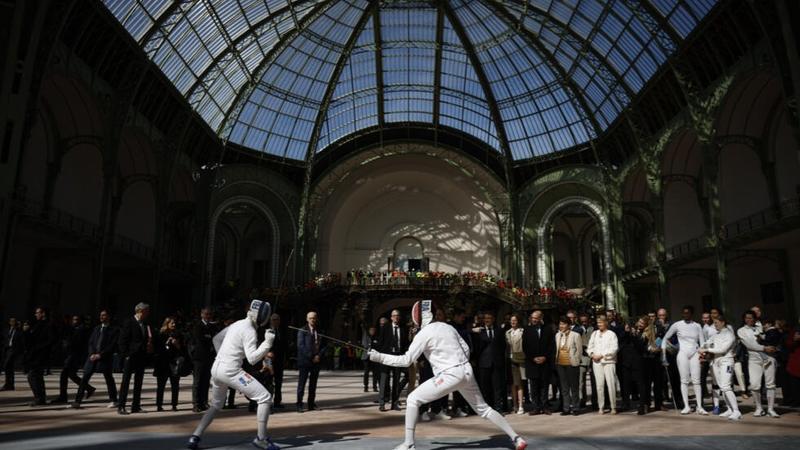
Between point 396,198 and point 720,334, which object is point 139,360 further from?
point 396,198

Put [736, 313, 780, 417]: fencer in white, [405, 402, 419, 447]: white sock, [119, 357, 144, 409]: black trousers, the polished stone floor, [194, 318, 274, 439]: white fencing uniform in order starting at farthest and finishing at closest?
[736, 313, 780, 417]: fencer in white, [119, 357, 144, 409]: black trousers, the polished stone floor, [194, 318, 274, 439]: white fencing uniform, [405, 402, 419, 447]: white sock

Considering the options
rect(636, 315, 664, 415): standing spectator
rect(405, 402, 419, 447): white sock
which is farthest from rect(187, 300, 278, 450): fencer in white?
rect(636, 315, 664, 415): standing spectator

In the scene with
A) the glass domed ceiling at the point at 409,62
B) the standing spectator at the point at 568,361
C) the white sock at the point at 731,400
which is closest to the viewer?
the white sock at the point at 731,400

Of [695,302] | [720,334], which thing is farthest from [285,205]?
[720,334]

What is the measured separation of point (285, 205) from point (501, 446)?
36.3 m

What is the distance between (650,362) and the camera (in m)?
12.8

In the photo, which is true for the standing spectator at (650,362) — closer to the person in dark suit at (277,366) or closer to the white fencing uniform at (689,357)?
the white fencing uniform at (689,357)

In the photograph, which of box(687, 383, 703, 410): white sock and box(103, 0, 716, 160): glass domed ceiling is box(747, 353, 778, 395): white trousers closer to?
box(687, 383, 703, 410): white sock

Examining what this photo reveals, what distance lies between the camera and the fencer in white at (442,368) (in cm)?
726

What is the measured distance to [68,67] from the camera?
24.4 metres

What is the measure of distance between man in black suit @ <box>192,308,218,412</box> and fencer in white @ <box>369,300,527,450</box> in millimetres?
5777

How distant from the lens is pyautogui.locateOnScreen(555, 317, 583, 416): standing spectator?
11.8 m

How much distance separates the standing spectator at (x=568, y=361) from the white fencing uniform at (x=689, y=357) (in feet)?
6.48

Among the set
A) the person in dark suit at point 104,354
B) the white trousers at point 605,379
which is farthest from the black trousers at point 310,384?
the white trousers at point 605,379
